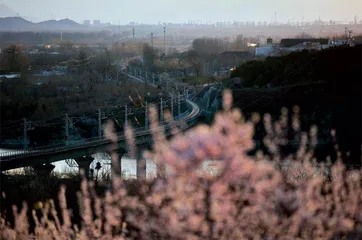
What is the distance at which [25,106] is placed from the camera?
9.71 m

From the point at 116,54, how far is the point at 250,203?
51.3 ft

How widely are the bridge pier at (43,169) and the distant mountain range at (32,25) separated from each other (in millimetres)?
7560

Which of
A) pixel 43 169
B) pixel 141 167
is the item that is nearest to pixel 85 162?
pixel 43 169

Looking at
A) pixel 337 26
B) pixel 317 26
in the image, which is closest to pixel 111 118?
pixel 337 26

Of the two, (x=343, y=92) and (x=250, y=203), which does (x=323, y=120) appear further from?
(x=250, y=203)

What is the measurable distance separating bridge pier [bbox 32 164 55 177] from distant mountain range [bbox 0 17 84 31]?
756 centimetres

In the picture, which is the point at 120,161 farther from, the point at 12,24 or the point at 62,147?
the point at 12,24

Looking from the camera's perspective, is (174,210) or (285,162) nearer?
(174,210)

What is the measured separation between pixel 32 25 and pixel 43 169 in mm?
12393

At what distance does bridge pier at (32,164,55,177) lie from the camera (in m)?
6.02

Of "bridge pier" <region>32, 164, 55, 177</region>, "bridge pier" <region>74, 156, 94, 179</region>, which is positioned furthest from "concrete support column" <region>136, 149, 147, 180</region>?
"bridge pier" <region>32, 164, 55, 177</region>

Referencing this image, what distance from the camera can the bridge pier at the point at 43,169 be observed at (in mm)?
6016

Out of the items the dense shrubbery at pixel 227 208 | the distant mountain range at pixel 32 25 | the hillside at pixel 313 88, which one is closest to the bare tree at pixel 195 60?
the hillside at pixel 313 88

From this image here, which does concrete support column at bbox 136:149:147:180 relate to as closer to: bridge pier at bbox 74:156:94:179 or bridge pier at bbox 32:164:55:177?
bridge pier at bbox 74:156:94:179
